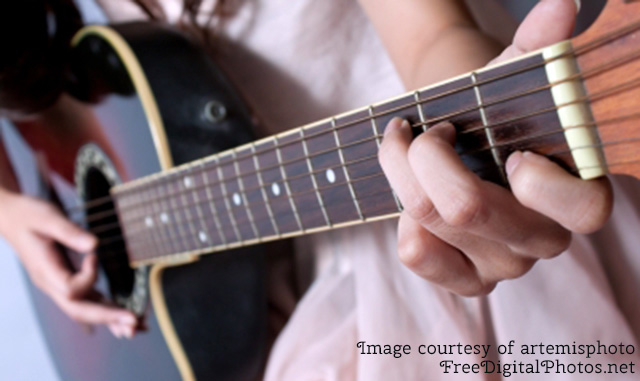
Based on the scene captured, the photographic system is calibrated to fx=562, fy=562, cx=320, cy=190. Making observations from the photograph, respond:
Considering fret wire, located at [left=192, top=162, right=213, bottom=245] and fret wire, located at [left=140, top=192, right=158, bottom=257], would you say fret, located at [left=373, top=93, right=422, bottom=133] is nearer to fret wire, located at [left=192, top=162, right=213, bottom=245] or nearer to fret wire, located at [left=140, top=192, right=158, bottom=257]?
fret wire, located at [left=192, top=162, right=213, bottom=245]

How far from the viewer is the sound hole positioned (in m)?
0.85

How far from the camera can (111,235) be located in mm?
860

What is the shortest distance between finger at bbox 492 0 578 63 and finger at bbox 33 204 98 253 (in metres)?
0.72

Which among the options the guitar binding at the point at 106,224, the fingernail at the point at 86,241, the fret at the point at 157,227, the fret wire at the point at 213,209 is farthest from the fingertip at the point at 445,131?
the fingernail at the point at 86,241

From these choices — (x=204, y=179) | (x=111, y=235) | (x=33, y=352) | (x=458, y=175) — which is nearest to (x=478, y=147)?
(x=458, y=175)

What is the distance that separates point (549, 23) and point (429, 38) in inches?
11.2

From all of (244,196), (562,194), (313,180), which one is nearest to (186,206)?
(244,196)

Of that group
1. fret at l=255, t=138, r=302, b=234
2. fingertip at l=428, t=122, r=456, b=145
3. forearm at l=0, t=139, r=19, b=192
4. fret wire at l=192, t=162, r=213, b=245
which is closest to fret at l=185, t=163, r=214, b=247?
fret wire at l=192, t=162, r=213, b=245

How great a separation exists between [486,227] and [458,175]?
1.7 inches

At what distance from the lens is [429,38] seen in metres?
0.63

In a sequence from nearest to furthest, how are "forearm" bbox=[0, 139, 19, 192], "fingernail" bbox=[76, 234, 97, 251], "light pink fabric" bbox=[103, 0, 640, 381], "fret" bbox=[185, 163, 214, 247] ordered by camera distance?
"light pink fabric" bbox=[103, 0, 640, 381], "fret" bbox=[185, 163, 214, 247], "fingernail" bbox=[76, 234, 97, 251], "forearm" bbox=[0, 139, 19, 192]

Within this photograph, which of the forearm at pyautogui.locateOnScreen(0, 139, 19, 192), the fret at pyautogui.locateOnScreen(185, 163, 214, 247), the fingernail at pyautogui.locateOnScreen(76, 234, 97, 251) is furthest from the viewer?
the forearm at pyautogui.locateOnScreen(0, 139, 19, 192)

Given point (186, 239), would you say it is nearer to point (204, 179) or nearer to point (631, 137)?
point (204, 179)

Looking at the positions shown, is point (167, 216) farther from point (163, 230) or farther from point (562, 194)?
point (562, 194)
